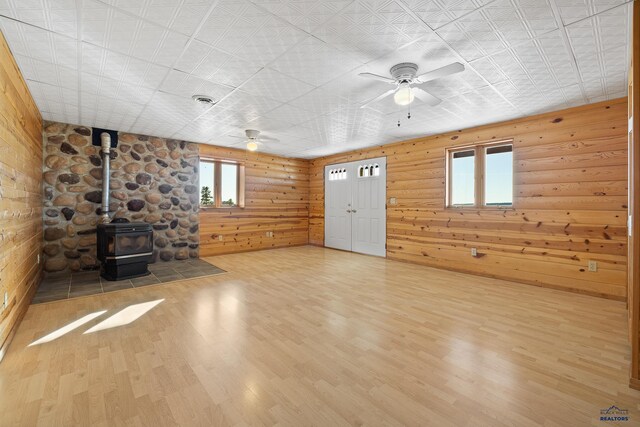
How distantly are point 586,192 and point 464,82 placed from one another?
7.50 feet

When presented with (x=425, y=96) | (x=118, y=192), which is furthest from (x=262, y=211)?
(x=425, y=96)

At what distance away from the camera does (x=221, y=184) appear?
6359 mm

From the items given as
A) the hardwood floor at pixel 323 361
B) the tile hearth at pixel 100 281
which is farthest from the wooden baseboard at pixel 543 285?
the tile hearth at pixel 100 281

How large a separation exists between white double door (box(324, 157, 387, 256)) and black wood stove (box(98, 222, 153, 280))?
4156 mm

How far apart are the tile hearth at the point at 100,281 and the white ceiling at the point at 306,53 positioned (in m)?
2.37

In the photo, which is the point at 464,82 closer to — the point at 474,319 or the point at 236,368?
the point at 474,319

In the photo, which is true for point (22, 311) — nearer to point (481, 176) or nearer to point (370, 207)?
point (370, 207)

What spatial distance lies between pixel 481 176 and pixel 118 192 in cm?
620

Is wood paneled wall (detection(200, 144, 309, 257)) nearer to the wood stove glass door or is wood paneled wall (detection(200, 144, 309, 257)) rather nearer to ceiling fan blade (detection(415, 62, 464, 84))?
the wood stove glass door

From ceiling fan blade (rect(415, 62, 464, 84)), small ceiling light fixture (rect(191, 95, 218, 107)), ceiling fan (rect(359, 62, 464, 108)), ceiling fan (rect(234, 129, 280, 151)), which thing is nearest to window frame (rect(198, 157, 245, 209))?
ceiling fan (rect(234, 129, 280, 151))

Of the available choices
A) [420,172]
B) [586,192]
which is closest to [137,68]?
[420,172]

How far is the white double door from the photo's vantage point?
243 inches

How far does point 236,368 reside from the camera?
1934mm

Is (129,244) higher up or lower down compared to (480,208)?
lower down
